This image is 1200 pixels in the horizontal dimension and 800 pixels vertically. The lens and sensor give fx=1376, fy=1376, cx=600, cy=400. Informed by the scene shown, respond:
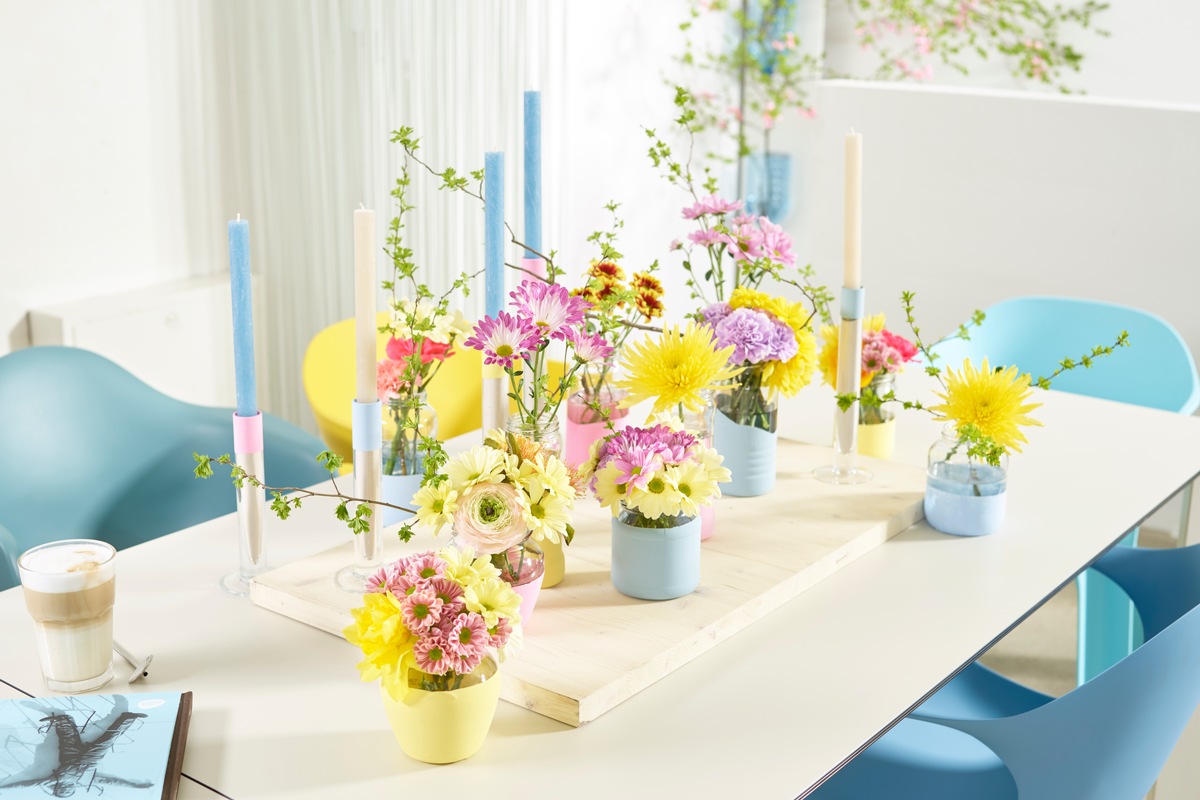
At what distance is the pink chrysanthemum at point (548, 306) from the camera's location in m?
1.42

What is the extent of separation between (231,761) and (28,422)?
44.5 inches

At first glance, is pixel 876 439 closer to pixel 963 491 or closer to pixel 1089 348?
pixel 963 491

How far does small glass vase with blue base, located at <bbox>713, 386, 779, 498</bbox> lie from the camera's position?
179 cm

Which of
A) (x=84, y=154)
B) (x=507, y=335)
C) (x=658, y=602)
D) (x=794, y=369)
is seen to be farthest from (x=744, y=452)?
(x=84, y=154)

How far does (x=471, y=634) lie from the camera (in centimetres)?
114

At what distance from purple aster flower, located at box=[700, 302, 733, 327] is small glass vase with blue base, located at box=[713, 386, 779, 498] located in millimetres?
98

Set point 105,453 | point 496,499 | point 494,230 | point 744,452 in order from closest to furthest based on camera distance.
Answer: point 496,499 < point 494,230 < point 744,452 < point 105,453

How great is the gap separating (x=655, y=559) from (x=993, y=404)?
1.58 ft

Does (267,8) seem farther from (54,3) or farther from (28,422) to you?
(28,422)

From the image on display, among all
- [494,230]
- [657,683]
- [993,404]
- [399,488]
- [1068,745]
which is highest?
[494,230]

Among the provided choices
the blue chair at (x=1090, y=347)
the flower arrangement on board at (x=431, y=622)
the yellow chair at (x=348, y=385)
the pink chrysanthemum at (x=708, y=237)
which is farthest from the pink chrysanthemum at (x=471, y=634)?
the blue chair at (x=1090, y=347)

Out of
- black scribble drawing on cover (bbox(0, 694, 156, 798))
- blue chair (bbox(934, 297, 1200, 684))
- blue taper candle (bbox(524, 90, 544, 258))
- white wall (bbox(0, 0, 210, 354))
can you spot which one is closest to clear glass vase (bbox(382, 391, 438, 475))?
blue taper candle (bbox(524, 90, 544, 258))

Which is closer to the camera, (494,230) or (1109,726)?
(1109,726)

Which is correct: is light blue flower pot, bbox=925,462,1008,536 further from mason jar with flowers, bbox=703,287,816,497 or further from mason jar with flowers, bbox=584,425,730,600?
mason jar with flowers, bbox=584,425,730,600
